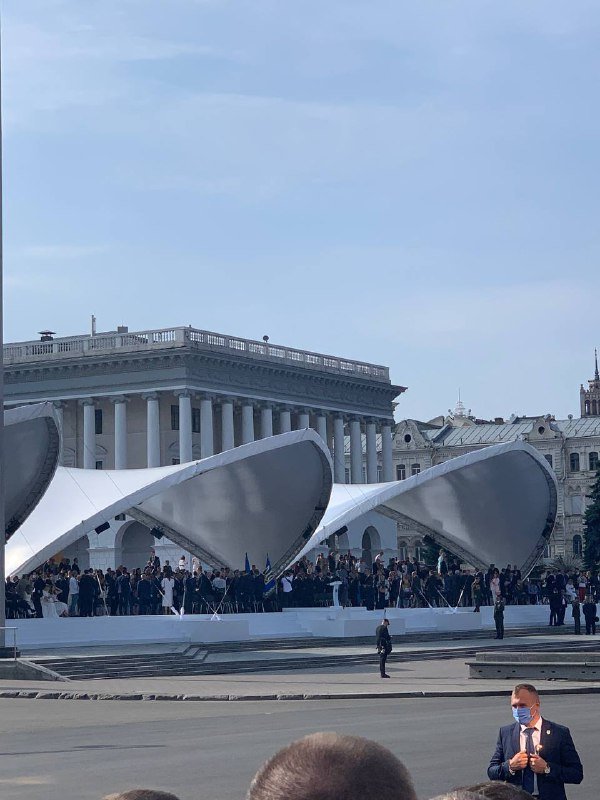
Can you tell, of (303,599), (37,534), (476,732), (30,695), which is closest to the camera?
(476,732)

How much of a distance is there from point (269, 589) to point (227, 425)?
48.4 m

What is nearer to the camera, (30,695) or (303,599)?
(30,695)

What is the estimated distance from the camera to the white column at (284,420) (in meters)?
102

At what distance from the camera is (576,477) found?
127m

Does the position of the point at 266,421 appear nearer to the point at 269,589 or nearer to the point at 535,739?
the point at 269,589

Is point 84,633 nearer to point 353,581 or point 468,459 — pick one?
point 353,581

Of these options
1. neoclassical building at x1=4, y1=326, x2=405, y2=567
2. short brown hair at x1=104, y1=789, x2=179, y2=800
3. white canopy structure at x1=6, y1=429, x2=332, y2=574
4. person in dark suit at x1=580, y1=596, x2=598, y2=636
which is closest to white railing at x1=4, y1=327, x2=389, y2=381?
neoclassical building at x1=4, y1=326, x2=405, y2=567

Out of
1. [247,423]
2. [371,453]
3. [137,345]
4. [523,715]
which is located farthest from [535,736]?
[371,453]

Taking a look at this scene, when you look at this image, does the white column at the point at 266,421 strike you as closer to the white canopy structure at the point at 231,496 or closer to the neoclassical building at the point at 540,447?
the neoclassical building at the point at 540,447

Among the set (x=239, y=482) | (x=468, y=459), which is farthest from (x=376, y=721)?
(x=468, y=459)

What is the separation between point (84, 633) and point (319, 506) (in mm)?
16228

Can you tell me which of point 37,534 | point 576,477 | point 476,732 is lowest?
point 476,732

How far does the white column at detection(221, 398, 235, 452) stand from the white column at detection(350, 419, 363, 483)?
937 centimetres

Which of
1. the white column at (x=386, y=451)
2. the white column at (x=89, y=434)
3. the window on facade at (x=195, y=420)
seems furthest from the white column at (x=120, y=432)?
the white column at (x=386, y=451)
